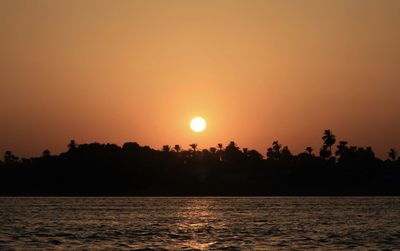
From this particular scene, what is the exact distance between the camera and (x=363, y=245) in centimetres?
6962

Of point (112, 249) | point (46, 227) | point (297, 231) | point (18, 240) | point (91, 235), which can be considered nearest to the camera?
point (112, 249)

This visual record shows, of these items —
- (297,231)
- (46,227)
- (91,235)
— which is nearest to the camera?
(91,235)

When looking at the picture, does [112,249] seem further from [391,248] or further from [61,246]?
[391,248]

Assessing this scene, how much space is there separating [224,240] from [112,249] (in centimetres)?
1409

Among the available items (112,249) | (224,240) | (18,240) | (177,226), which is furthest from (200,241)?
(177,226)

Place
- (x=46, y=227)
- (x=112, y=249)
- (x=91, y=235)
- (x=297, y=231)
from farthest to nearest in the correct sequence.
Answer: (x=46, y=227), (x=297, y=231), (x=91, y=235), (x=112, y=249)

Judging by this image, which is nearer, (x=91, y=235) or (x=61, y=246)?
(x=61, y=246)

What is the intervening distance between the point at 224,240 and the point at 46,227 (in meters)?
30.3

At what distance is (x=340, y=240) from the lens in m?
75.8

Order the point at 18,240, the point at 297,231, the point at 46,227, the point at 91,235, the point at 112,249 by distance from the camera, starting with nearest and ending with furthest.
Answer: the point at 112,249 < the point at 18,240 < the point at 91,235 < the point at 297,231 < the point at 46,227

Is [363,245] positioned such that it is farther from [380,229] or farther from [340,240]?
[380,229]

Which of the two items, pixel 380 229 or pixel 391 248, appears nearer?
pixel 391 248

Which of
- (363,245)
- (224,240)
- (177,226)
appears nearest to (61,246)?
(224,240)

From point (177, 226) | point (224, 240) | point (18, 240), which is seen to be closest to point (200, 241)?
point (224, 240)
